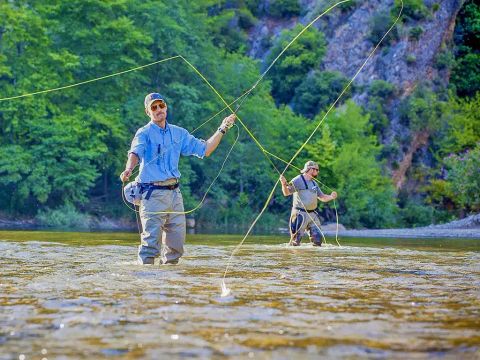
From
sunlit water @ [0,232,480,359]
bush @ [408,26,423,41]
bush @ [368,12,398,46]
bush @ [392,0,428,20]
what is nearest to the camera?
sunlit water @ [0,232,480,359]

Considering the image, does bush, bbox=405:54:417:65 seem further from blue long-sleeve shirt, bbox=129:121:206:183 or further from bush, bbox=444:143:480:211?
blue long-sleeve shirt, bbox=129:121:206:183

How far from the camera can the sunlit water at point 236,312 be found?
499 centimetres

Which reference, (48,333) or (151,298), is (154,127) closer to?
(151,298)

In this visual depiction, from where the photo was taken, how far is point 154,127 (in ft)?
35.6

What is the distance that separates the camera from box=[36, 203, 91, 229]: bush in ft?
135

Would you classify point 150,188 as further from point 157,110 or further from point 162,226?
point 157,110

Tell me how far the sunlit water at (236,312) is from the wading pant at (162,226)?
1.84 ft

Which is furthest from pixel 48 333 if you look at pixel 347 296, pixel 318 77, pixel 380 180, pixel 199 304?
pixel 318 77

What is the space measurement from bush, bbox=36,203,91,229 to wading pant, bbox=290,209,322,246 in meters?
23.9

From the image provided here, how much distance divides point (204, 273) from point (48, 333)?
4.32m

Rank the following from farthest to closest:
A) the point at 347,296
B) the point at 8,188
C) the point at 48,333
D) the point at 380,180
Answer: the point at 380,180
the point at 8,188
the point at 347,296
the point at 48,333

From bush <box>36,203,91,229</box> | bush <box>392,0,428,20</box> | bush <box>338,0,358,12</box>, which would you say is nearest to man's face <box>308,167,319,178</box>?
bush <box>36,203,91,229</box>

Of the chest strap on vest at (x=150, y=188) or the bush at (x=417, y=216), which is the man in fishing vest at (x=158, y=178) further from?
the bush at (x=417, y=216)

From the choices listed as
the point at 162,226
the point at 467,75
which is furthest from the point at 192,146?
the point at 467,75
